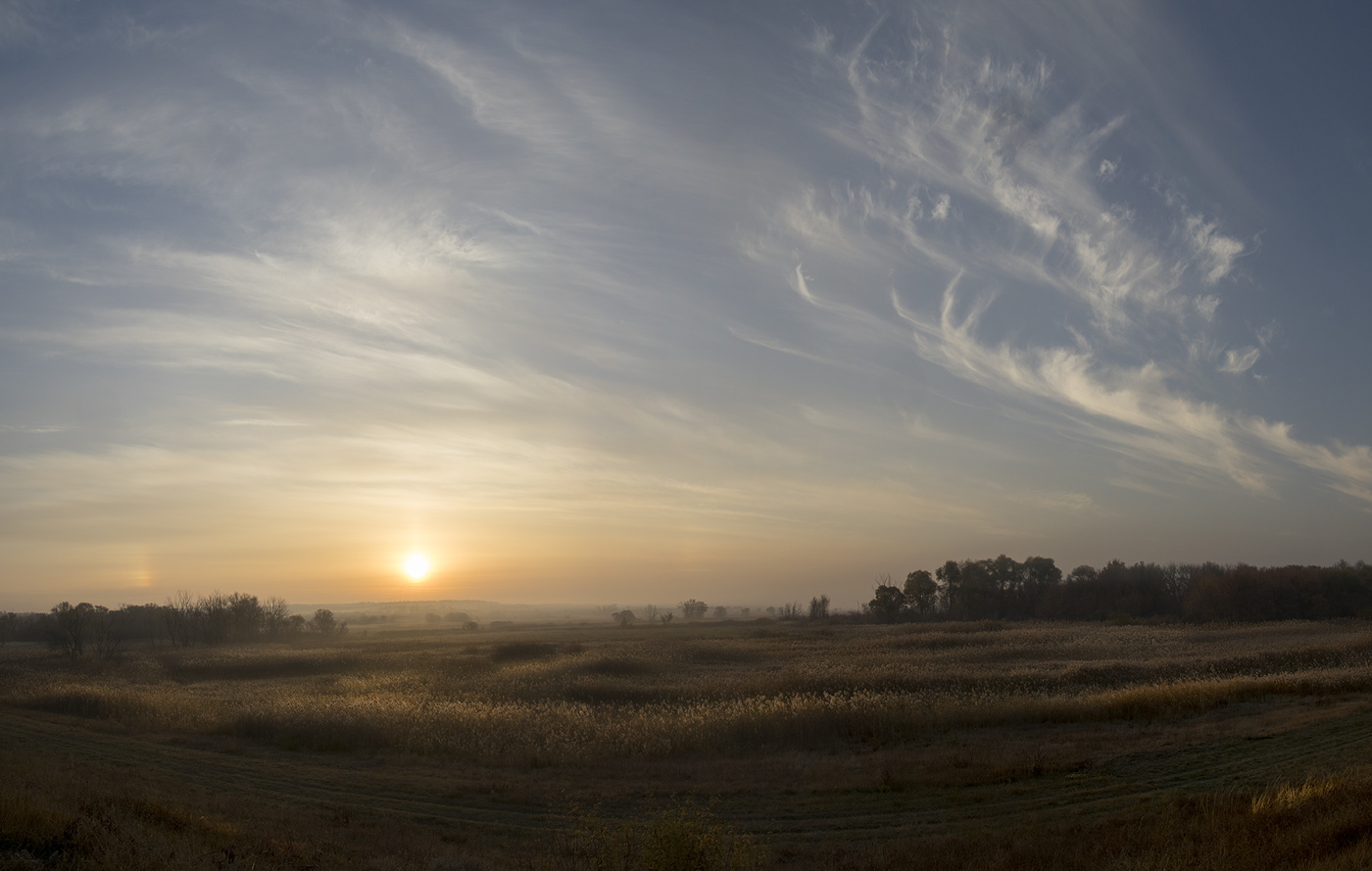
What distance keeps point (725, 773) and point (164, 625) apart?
152 m

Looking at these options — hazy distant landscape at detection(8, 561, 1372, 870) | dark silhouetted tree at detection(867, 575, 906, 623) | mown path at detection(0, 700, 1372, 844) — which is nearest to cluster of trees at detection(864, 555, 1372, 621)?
dark silhouetted tree at detection(867, 575, 906, 623)

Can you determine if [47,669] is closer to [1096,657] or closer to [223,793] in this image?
[223,793]

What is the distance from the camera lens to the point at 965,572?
131625 millimetres

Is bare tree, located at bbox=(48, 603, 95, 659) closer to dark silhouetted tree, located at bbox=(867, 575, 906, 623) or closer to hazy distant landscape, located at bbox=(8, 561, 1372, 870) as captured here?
hazy distant landscape, located at bbox=(8, 561, 1372, 870)

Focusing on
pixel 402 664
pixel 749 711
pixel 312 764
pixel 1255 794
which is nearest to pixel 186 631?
pixel 402 664

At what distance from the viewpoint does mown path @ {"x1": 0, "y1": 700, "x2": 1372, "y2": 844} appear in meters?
15.3

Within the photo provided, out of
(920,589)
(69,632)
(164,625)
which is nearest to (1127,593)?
(920,589)

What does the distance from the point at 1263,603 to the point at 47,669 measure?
133060mm

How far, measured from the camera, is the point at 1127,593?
376 feet

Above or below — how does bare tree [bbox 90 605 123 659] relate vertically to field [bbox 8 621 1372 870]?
below

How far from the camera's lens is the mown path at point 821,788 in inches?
602

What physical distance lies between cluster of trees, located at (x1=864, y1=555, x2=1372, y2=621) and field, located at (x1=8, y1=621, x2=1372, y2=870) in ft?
214

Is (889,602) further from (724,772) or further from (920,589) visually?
(724,772)

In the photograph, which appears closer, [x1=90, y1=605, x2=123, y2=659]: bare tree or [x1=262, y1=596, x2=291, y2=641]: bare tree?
[x1=90, y1=605, x2=123, y2=659]: bare tree
